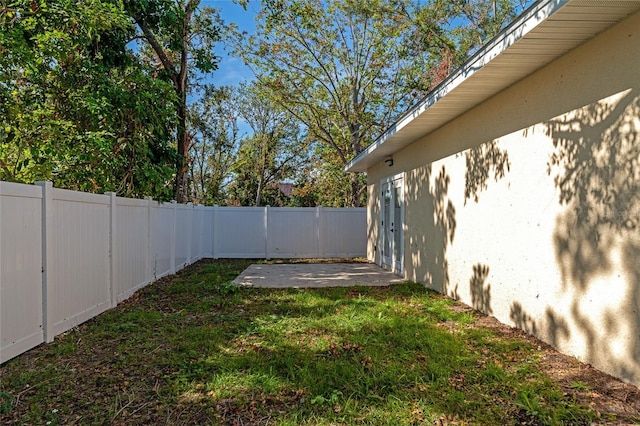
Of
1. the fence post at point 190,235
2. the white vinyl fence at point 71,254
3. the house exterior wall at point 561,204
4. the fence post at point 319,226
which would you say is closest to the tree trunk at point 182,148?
the fence post at point 190,235

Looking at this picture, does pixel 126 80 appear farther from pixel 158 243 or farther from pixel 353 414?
pixel 353 414

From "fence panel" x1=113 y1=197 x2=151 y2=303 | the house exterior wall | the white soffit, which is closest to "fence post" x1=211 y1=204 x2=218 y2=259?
"fence panel" x1=113 y1=197 x2=151 y2=303

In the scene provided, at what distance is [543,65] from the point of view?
404 cm

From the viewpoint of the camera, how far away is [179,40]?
9.78 metres

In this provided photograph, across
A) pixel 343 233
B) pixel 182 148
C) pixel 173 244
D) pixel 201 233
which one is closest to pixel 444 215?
pixel 173 244

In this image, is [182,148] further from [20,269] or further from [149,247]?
[20,269]

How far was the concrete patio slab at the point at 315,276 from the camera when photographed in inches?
296

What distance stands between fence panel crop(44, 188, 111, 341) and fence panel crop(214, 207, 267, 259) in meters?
7.02

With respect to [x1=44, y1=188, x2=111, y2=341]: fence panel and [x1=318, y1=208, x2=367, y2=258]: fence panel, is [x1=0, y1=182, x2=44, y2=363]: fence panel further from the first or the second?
[x1=318, y1=208, x2=367, y2=258]: fence panel

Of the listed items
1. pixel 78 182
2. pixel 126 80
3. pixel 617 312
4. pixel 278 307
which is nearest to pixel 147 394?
pixel 278 307

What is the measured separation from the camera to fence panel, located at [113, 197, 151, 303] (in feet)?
18.5

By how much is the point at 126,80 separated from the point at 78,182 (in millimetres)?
2127

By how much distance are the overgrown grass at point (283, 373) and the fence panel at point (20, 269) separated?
0.20 meters

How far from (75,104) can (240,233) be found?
20.2 feet
